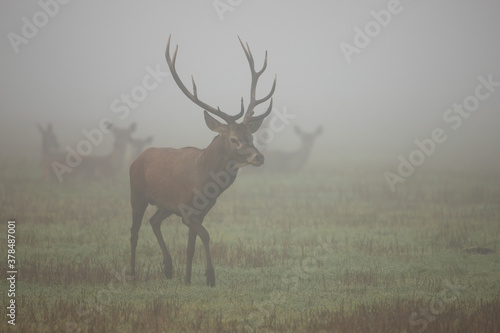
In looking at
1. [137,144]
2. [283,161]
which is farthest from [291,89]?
[137,144]

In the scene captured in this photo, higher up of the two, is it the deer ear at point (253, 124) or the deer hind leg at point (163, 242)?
the deer ear at point (253, 124)

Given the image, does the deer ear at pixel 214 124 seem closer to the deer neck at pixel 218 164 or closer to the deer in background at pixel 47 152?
the deer neck at pixel 218 164

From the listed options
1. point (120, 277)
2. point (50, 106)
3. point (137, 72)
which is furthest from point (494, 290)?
point (137, 72)

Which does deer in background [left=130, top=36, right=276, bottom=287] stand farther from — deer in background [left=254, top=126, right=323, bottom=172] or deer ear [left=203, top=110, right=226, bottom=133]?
deer in background [left=254, top=126, right=323, bottom=172]

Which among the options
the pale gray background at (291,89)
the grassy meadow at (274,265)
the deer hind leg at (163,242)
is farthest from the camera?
the pale gray background at (291,89)

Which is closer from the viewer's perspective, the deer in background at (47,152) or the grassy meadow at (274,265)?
the grassy meadow at (274,265)

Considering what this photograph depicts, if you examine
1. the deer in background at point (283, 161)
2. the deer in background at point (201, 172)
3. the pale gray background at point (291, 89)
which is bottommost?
the deer in background at point (201, 172)

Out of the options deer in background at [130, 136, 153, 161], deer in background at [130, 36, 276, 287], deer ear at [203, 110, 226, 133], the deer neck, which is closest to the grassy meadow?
deer in background at [130, 36, 276, 287]

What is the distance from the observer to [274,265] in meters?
9.59

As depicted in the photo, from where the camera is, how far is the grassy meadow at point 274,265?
6594 millimetres

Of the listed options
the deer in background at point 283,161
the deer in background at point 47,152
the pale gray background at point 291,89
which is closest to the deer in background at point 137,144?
the deer in background at point 47,152

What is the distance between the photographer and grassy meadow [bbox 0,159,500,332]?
21.6 ft

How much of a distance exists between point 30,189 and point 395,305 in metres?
13.7

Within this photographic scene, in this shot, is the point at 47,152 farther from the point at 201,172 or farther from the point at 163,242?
the point at 201,172
